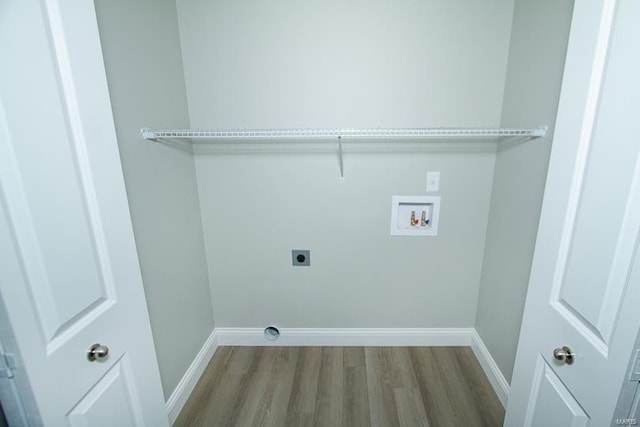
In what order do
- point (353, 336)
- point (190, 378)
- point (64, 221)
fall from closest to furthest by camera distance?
point (64, 221) → point (190, 378) → point (353, 336)

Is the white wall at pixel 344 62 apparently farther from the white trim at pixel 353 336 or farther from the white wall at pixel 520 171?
the white trim at pixel 353 336

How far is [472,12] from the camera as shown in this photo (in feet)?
5.02

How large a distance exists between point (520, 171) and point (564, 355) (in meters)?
0.96

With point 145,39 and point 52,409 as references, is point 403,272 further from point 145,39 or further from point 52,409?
point 145,39

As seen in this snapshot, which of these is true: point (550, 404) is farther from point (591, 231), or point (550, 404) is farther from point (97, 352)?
point (97, 352)

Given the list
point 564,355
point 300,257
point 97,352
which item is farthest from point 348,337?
point 97,352

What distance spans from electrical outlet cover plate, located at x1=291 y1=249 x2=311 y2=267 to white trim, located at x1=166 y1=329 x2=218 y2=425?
2.70 feet

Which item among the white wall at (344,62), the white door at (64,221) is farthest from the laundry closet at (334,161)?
the white door at (64,221)

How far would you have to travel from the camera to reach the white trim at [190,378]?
1.55 metres

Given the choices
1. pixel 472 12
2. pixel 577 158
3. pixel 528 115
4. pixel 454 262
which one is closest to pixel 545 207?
pixel 577 158

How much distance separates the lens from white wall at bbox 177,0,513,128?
155 cm

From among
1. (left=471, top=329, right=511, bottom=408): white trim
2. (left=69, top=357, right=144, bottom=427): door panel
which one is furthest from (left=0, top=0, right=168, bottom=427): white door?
(left=471, top=329, right=511, bottom=408): white trim

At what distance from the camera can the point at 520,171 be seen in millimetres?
1472

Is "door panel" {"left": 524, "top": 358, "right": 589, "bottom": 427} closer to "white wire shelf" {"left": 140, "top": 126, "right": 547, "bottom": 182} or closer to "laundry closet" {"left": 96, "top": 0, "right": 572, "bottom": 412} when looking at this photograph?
"laundry closet" {"left": 96, "top": 0, "right": 572, "bottom": 412}
